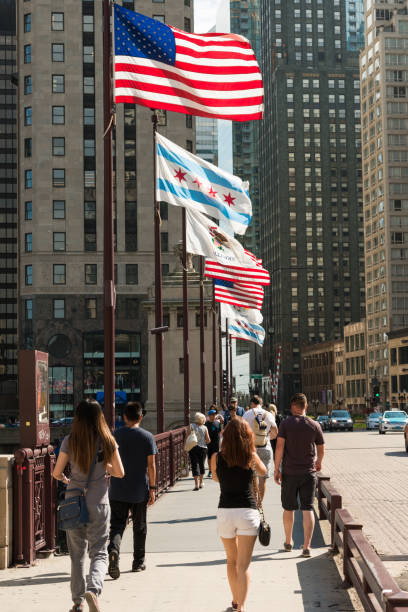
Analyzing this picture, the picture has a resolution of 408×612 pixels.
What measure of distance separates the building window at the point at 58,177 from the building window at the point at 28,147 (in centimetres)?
316

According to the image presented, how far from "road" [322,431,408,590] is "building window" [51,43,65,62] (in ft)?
219

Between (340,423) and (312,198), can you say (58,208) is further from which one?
(312,198)

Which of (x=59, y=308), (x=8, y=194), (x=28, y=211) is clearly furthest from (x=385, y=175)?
(x=59, y=308)

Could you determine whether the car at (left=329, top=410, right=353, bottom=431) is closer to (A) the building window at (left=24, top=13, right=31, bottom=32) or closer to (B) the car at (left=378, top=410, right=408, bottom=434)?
(B) the car at (left=378, top=410, right=408, bottom=434)

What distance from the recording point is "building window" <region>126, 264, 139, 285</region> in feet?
305

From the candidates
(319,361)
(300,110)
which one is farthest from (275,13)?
(319,361)

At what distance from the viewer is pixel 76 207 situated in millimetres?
93875

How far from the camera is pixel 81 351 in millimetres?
90562

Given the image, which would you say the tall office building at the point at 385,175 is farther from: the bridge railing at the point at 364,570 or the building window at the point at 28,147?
the bridge railing at the point at 364,570

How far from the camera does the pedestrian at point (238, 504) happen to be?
794cm

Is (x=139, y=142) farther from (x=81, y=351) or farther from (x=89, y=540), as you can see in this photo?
(x=89, y=540)

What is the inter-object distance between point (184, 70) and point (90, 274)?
255 feet

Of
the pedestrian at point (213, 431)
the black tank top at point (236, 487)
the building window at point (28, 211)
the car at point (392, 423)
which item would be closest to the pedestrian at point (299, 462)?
the black tank top at point (236, 487)

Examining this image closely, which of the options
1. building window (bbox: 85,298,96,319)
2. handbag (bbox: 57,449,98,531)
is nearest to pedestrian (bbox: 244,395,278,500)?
handbag (bbox: 57,449,98,531)
